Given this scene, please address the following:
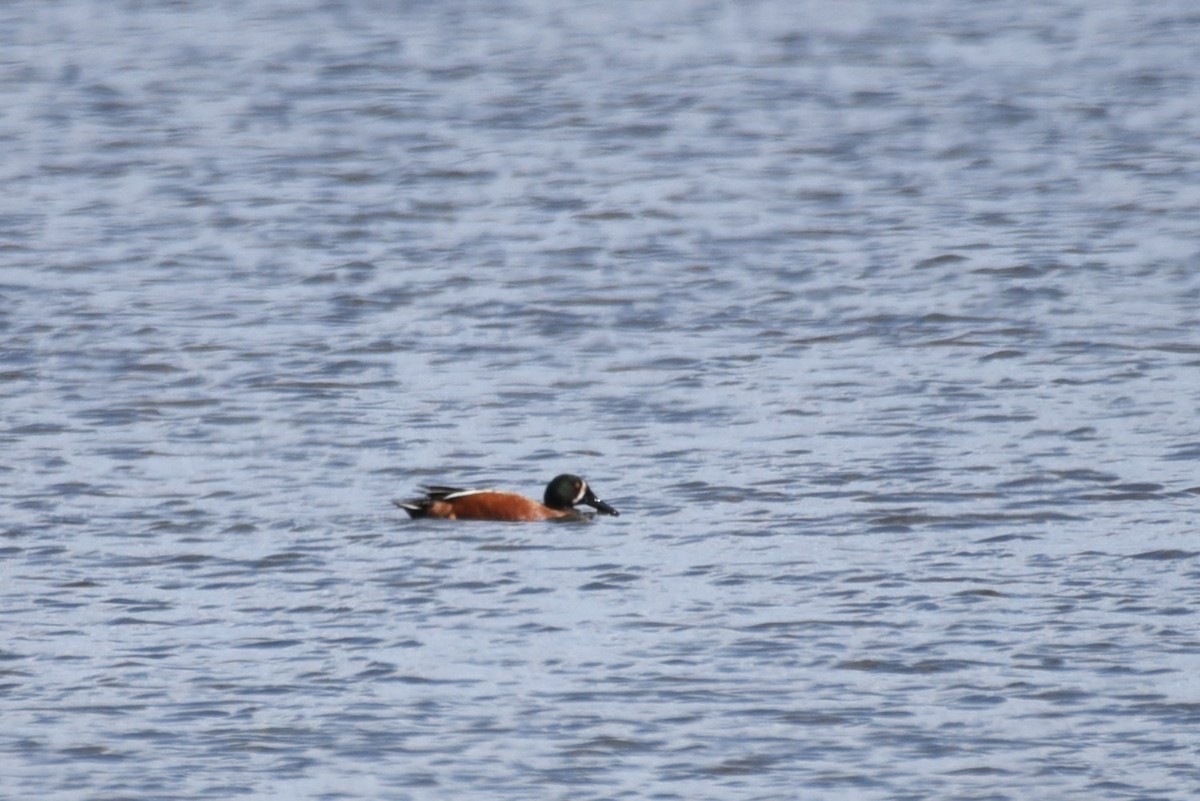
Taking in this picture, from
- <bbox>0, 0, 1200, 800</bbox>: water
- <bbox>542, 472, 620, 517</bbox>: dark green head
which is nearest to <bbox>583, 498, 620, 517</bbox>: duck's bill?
<bbox>542, 472, 620, 517</bbox>: dark green head

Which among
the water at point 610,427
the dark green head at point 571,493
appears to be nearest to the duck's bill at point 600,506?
the dark green head at point 571,493

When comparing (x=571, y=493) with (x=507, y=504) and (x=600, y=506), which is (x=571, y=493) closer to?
(x=600, y=506)

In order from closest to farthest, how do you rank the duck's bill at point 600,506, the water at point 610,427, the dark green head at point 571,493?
the water at point 610,427
the duck's bill at point 600,506
the dark green head at point 571,493

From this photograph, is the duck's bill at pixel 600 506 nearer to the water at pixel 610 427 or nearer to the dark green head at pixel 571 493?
the dark green head at pixel 571 493

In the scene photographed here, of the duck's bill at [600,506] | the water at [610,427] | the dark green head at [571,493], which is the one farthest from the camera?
the dark green head at [571,493]

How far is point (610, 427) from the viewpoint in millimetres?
15609

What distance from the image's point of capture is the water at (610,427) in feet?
33.6

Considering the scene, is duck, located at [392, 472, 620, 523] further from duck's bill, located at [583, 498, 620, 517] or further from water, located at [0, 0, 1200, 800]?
water, located at [0, 0, 1200, 800]

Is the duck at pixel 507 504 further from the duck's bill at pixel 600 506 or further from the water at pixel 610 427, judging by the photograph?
the water at pixel 610 427

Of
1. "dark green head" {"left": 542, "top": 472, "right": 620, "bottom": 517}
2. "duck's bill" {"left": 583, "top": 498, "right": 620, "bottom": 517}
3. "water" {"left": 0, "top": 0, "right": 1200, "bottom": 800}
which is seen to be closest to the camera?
"water" {"left": 0, "top": 0, "right": 1200, "bottom": 800}

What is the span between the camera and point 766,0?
116 feet

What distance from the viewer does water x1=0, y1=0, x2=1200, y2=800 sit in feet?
33.6

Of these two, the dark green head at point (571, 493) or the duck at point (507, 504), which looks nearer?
the duck at point (507, 504)

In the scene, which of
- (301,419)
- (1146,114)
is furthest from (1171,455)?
(1146,114)
